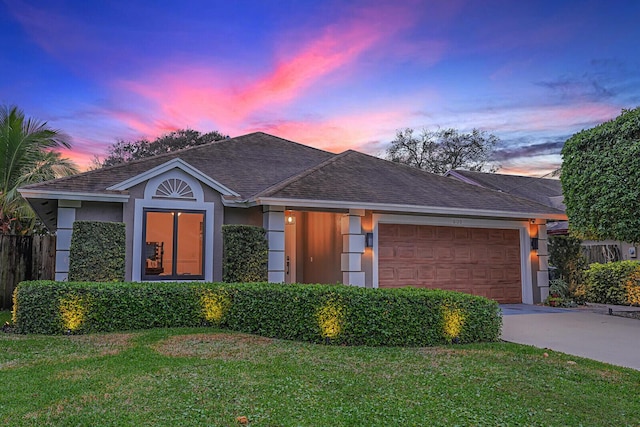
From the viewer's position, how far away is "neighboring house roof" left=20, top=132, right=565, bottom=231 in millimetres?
10219

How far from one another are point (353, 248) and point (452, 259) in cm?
316

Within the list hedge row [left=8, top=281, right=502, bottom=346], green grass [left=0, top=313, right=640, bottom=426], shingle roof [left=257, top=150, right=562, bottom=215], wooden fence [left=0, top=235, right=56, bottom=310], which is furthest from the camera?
wooden fence [left=0, top=235, right=56, bottom=310]

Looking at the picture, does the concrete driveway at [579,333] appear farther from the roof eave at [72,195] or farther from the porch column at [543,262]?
the roof eave at [72,195]

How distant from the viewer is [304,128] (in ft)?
63.6

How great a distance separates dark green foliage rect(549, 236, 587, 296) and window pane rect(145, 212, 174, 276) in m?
10.9

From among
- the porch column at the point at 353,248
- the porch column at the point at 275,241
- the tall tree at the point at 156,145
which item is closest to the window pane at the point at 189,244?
the porch column at the point at 275,241

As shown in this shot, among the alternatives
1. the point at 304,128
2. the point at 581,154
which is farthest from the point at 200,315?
the point at 304,128

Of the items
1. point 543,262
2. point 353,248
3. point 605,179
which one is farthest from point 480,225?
point 353,248

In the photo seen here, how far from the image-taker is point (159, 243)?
10.3 metres

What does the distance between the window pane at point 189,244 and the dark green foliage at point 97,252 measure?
1308 mm

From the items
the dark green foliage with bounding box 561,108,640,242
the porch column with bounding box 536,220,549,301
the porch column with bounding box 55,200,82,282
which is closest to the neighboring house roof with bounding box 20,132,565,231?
the porch column with bounding box 55,200,82,282

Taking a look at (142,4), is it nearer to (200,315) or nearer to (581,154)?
(200,315)

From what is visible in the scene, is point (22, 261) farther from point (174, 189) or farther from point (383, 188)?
point (383, 188)

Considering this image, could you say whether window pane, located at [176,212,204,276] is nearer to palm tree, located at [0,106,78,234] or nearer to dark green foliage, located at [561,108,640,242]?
palm tree, located at [0,106,78,234]
